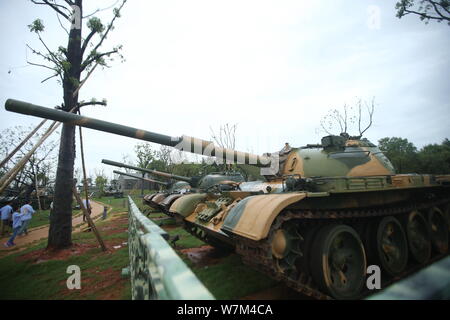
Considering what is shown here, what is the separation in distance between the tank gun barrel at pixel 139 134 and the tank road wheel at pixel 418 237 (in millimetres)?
3215

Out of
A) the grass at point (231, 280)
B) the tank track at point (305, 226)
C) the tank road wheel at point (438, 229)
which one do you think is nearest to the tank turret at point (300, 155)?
the tank track at point (305, 226)

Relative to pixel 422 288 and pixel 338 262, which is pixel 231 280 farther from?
pixel 422 288

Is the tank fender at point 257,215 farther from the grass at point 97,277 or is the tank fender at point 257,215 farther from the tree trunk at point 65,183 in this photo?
the tree trunk at point 65,183

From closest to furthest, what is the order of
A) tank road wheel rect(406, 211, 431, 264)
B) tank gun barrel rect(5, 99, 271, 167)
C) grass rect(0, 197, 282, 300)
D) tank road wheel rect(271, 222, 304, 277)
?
tank road wheel rect(271, 222, 304, 277) < tank gun barrel rect(5, 99, 271, 167) < grass rect(0, 197, 282, 300) < tank road wheel rect(406, 211, 431, 264)

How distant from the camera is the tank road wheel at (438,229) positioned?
618 centimetres

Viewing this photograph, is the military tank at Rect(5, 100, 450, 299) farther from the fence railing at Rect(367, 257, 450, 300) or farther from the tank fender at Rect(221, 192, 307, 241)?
the fence railing at Rect(367, 257, 450, 300)

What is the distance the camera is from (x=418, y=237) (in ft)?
18.6

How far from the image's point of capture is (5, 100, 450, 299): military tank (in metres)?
3.47

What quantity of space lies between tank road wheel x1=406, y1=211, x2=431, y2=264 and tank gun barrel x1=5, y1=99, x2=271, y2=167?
3215 mm

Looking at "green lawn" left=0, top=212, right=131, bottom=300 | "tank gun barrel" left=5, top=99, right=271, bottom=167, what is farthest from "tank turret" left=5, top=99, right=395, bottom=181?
"green lawn" left=0, top=212, right=131, bottom=300

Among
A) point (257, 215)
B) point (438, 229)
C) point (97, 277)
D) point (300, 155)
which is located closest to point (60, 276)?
point (97, 277)

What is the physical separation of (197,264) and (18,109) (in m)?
4.42

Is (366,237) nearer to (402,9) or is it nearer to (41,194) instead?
(402,9)

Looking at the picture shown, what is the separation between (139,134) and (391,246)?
5141mm
